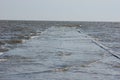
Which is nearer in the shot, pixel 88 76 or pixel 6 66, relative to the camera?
pixel 88 76

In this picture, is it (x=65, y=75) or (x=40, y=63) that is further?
(x=40, y=63)

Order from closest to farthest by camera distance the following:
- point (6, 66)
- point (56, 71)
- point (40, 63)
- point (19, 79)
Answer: point (19, 79)
point (56, 71)
point (6, 66)
point (40, 63)

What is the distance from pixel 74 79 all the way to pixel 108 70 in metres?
2.81

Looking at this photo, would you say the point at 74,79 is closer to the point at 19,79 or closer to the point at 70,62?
the point at 19,79

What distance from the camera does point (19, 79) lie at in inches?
491

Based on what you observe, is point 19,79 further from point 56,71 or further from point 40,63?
point 40,63

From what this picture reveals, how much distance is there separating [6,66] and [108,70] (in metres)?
4.68

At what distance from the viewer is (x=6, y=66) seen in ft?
52.3

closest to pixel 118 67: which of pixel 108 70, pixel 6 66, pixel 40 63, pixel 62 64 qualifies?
pixel 108 70

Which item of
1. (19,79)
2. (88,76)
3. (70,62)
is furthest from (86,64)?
(19,79)

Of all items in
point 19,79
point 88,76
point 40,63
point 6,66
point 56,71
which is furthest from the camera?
point 40,63

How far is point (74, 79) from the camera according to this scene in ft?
41.4

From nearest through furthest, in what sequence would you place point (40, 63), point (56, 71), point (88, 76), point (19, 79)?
1. point (19, 79)
2. point (88, 76)
3. point (56, 71)
4. point (40, 63)

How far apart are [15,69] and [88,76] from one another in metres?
3.43
